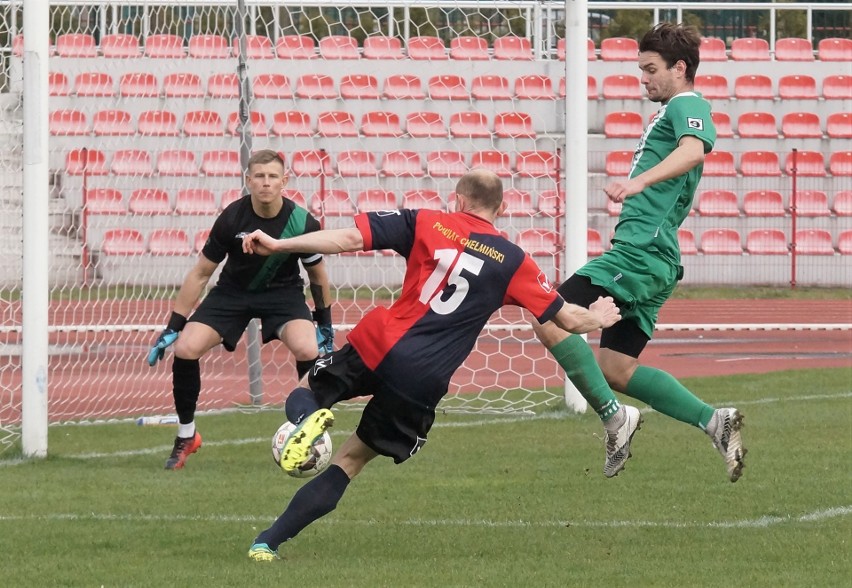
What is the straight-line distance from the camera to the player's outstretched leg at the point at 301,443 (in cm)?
546

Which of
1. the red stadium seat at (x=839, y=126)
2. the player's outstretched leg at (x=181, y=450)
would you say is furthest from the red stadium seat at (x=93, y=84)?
the red stadium seat at (x=839, y=126)

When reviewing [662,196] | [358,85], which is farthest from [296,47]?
[662,196]

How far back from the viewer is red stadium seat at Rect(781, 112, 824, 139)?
23.2 m

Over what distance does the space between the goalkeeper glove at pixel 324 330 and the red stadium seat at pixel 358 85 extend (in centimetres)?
917

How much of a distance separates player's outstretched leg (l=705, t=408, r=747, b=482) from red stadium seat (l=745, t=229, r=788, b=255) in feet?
50.7

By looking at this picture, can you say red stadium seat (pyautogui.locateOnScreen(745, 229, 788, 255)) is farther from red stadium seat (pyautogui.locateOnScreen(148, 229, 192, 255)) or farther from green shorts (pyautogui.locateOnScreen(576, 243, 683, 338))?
green shorts (pyautogui.locateOnScreen(576, 243, 683, 338))

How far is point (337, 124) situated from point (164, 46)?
279 centimetres

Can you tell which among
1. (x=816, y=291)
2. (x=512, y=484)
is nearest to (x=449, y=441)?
(x=512, y=484)

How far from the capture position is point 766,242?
71.7ft

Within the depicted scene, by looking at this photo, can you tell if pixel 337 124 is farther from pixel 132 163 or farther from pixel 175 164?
pixel 132 163

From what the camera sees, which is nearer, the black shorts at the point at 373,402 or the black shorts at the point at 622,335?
the black shorts at the point at 373,402

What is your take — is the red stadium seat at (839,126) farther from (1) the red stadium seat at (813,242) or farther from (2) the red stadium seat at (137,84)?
(2) the red stadium seat at (137,84)

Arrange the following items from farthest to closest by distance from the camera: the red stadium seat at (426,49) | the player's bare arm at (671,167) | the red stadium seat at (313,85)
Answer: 1. the red stadium seat at (426,49)
2. the red stadium seat at (313,85)
3. the player's bare arm at (671,167)

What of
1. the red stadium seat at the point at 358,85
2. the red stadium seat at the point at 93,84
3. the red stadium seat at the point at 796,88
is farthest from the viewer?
the red stadium seat at the point at 796,88
